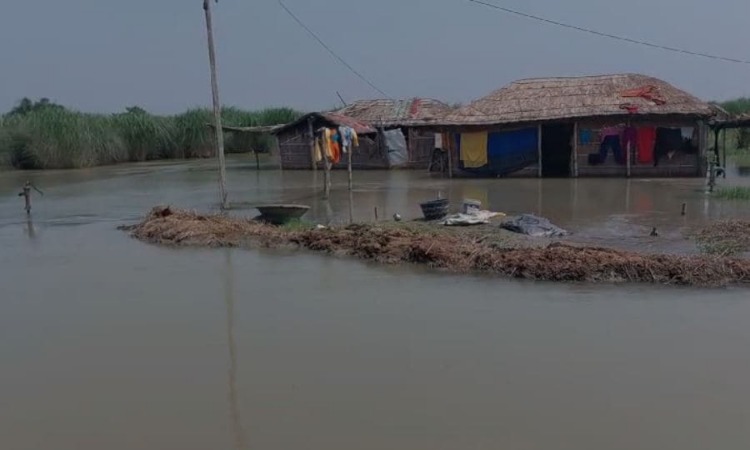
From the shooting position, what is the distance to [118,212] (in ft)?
52.3

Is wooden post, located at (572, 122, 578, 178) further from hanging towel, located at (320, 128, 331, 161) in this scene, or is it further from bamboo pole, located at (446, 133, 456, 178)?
hanging towel, located at (320, 128, 331, 161)

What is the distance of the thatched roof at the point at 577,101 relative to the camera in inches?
770

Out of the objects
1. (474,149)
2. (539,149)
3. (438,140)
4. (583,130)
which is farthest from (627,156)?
(438,140)

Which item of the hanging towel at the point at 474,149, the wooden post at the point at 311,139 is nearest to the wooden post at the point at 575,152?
the hanging towel at the point at 474,149

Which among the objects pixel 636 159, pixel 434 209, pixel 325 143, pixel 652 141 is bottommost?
pixel 434 209

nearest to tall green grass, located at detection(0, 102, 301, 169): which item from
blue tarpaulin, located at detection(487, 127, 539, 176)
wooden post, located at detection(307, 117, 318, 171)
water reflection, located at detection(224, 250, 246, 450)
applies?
wooden post, located at detection(307, 117, 318, 171)

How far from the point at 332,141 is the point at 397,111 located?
1070 centimetres

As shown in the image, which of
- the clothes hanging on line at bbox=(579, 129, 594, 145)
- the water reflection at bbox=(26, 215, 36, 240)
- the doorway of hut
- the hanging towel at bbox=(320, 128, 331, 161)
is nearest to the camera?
the water reflection at bbox=(26, 215, 36, 240)

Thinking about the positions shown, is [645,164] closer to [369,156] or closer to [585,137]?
[585,137]

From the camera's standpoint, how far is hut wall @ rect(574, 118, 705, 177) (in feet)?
64.5

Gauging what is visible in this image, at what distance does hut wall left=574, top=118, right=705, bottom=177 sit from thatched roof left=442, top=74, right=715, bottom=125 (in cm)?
41

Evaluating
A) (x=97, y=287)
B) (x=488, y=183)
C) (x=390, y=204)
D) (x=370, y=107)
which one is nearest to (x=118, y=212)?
(x=390, y=204)

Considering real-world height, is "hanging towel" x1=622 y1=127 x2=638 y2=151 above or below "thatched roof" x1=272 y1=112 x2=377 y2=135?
below

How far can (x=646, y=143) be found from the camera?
780 inches
